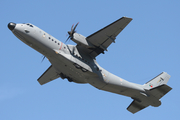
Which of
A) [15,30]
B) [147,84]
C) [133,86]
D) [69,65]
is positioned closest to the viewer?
[15,30]

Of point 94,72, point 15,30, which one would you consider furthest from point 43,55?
point 94,72

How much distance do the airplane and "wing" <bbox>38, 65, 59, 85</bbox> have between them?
48 centimetres

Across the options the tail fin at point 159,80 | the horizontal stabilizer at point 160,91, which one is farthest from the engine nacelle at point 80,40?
the tail fin at point 159,80

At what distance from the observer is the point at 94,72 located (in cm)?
2906

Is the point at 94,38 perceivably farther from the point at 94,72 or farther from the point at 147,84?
the point at 147,84

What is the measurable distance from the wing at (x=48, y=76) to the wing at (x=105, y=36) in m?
6.79

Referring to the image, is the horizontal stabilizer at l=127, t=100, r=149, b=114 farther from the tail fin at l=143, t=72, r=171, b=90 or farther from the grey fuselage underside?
the tail fin at l=143, t=72, r=171, b=90

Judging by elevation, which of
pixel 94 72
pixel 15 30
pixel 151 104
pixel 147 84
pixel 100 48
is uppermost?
pixel 15 30

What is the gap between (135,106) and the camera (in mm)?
34562

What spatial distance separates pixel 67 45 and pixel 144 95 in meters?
12.2

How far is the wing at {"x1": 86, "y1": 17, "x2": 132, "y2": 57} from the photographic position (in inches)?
1072

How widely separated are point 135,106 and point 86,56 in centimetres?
1071

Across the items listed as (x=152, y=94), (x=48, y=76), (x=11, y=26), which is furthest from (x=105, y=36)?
(x=48, y=76)

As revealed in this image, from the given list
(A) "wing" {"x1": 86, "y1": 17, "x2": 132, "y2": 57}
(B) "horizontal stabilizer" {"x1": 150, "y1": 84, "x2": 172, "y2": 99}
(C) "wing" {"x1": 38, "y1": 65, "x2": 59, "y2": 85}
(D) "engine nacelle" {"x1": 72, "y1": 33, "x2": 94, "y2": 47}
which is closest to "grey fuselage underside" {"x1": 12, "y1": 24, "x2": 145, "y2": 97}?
(D) "engine nacelle" {"x1": 72, "y1": 33, "x2": 94, "y2": 47}
